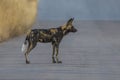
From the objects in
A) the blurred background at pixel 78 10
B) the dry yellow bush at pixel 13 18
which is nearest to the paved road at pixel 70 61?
the dry yellow bush at pixel 13 18

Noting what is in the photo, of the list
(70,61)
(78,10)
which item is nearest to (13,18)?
(70,61)

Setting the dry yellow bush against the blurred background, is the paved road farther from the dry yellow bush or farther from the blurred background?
the blurred background

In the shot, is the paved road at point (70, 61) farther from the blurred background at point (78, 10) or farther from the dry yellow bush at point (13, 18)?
the blurred background at point (78, 10)

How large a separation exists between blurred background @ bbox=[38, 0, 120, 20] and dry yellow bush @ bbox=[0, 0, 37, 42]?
17.5 feet

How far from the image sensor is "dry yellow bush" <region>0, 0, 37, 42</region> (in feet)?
56.6

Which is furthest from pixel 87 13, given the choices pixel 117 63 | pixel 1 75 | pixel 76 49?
pixel 1 75

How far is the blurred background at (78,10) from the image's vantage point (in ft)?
86.3

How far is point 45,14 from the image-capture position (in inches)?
1042

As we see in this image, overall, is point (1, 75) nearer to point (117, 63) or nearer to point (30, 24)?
point (117, 63)

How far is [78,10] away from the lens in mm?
26562

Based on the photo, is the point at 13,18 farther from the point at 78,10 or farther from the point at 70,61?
the point at 78,10

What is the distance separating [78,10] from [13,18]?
8.73 m

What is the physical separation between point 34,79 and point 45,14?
55.5 ft

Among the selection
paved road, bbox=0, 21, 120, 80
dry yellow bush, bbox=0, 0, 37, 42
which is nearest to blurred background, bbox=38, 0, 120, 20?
dry yellow bush, bbox=0, 0, 37, 42
